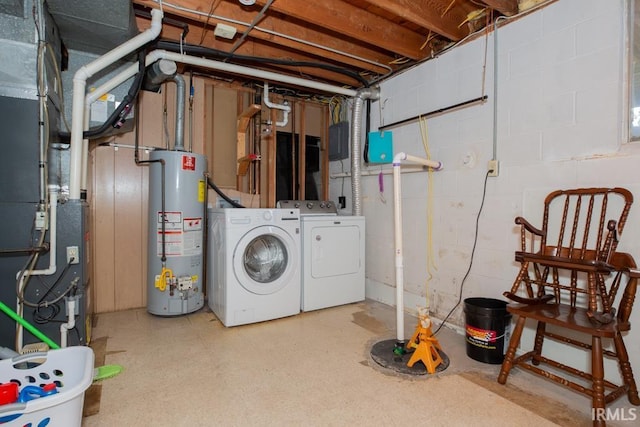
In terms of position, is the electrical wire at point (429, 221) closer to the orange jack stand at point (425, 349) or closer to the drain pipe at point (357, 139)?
the drain pipe at point (357, 139)

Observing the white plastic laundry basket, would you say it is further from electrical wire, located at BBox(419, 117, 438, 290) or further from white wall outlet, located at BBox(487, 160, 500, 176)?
white wall outlet, located at BBox(487, 160, 500, 176)

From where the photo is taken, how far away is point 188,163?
288 cm

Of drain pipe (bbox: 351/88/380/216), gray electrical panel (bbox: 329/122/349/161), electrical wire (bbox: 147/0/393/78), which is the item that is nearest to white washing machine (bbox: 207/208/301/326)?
drain pipe (bbox: 351/88/380/216)

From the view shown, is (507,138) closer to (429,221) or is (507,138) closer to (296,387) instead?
(429,221)

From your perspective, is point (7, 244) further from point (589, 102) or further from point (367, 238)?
point (589, 102)

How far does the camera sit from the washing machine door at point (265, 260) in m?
2.67

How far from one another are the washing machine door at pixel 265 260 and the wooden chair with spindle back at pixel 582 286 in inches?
67.6

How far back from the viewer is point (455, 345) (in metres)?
2.36

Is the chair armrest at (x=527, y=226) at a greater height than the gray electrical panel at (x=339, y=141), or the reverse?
the gray electrical panel at (x=339, y=141)

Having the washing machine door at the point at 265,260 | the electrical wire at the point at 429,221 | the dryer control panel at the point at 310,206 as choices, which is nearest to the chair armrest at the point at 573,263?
the electrical wire at the point at 429,221

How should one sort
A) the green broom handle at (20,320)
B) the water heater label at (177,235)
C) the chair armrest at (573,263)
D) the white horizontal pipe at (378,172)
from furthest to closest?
the white horizontal pipe at (378,172) → the water heater label at (177,235) → the green broom handle at (20,320) → the chair armrest at (573,263)

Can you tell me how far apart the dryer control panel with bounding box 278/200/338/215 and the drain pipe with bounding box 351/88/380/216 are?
0.99ft

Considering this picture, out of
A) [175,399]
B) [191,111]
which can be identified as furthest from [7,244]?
[191,111]

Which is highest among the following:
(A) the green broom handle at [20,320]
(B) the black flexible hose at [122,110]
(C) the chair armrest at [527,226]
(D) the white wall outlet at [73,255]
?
(B) the black flexible hose at [122,110]
